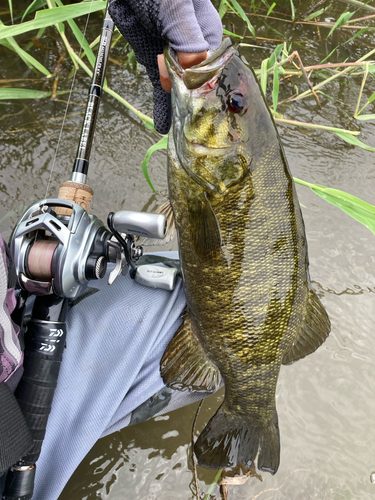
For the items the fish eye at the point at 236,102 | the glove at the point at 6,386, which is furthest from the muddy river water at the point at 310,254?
the fish eye at the point at 236,102

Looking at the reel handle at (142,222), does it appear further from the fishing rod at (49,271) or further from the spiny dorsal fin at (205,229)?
the spiny dorsal fin at (205,229)

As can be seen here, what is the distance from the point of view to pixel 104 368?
1433 mm

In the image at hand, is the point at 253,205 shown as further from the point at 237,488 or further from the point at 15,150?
the point at 15,150

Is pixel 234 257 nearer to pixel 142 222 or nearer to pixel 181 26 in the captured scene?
pixel 142 222

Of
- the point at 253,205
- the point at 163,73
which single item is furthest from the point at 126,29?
the point at 253,205

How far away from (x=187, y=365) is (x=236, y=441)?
1.15ft

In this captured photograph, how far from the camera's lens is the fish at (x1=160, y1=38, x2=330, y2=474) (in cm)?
128

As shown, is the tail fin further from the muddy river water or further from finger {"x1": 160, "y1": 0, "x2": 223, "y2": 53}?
finger {"x1": 160, "y1": 0, "x2": 223, "y2": 53}

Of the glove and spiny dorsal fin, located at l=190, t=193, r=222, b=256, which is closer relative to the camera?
the glove

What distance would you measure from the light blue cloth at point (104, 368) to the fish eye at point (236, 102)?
701 millimetres

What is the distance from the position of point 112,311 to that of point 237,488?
98 centimetres

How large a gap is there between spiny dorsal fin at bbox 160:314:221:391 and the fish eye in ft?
2.57

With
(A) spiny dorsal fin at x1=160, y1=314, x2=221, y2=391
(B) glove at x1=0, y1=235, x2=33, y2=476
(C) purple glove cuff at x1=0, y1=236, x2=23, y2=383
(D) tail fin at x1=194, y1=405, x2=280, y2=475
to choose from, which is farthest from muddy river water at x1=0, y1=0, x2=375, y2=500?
(C) purple glove cuff at x1=0, y1=236, x2=23, y2=383

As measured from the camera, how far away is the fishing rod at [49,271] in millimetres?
1184
